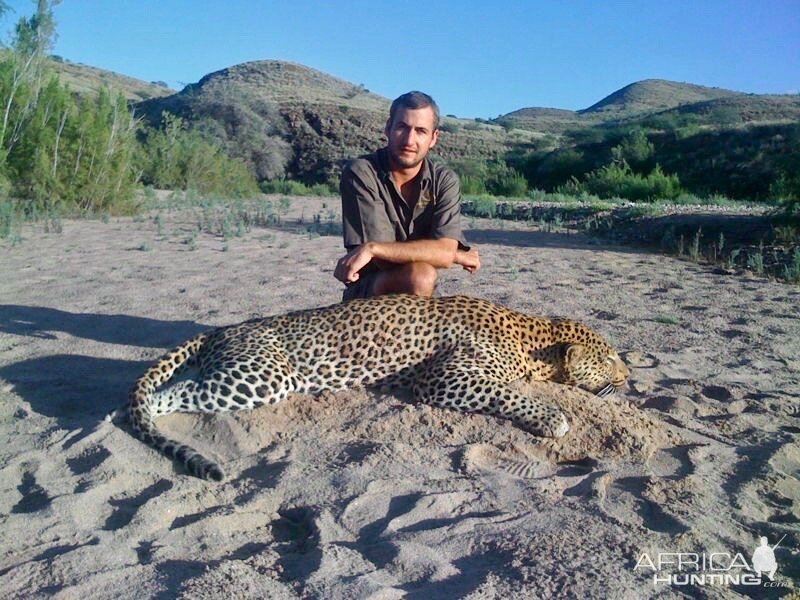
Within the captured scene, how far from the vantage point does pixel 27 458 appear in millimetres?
3754

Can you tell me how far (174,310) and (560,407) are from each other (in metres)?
3.86

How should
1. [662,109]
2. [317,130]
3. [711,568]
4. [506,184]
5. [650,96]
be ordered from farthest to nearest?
[650,96] < [662,109] < [317,130] < [506,184] < [711,568]

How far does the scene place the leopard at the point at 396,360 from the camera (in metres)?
4.36

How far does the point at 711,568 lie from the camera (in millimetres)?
2773

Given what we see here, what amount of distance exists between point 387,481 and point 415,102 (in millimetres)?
2791

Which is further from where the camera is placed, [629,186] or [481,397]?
[629,186]

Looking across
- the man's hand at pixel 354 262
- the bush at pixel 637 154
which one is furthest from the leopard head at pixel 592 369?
the bush at pixel 637 154

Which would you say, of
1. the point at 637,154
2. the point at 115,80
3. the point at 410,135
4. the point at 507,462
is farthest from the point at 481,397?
the point at 115,80

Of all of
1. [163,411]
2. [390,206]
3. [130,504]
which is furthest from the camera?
[390,206]

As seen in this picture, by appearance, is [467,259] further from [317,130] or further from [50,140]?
[317,130]

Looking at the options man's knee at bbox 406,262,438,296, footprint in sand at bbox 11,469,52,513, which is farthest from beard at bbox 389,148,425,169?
footprint in sand at bbox 11,469,52,513

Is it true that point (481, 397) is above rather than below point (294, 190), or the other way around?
below

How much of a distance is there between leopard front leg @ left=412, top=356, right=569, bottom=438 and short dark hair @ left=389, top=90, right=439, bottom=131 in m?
1.78

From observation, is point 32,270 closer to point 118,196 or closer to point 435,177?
point 435,177
